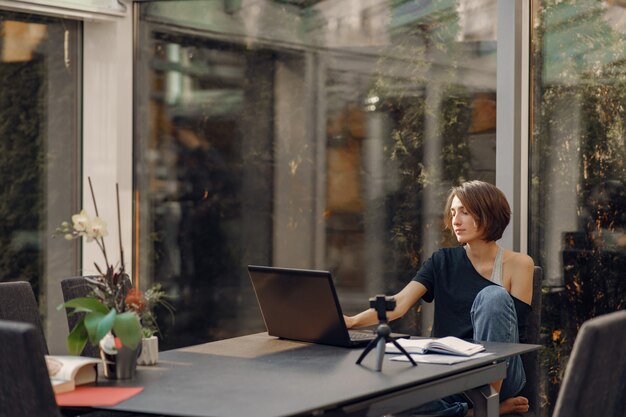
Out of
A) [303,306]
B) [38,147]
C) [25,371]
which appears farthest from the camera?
[38,147]

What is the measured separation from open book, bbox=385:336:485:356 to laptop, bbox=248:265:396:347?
0.14 metres

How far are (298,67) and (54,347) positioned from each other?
206 centimetres

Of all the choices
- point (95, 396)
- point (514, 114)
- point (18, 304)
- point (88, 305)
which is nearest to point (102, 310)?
point (88, 305)

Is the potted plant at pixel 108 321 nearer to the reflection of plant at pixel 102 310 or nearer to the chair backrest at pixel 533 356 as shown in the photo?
the reflection of plant at pixel 102 310

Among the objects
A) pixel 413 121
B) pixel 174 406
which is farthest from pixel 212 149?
pixel 174 406

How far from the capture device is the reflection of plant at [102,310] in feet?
8.45

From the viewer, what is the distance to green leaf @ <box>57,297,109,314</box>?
103 inches

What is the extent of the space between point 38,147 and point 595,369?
4.15 meters

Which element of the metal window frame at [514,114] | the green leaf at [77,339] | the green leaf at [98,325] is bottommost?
the green leaf at [77,339]

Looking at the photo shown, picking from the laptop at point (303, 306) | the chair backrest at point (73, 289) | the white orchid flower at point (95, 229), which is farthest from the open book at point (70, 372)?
the chair backrest at point (73, 289)

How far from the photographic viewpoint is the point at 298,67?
5383mm

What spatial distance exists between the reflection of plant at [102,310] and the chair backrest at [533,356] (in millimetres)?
1572

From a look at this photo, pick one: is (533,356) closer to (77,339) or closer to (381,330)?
(381,330)

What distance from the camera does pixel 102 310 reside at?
2652 millimetres
